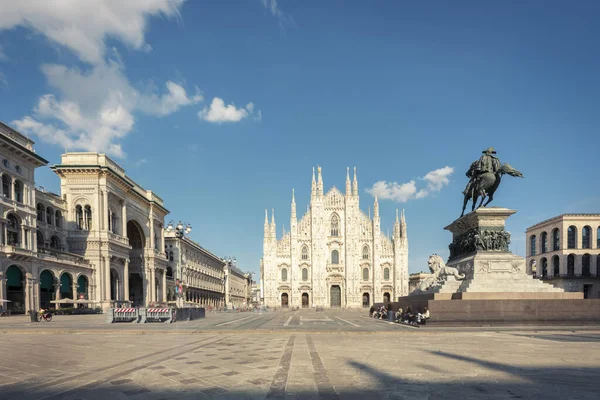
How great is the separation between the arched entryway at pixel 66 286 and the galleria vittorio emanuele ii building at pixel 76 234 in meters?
0.10

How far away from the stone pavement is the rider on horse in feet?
30.4

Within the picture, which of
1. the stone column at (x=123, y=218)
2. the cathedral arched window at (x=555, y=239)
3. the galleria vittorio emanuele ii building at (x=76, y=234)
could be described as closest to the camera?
the galleria vittorio emanuele ii building at (x=76, y=234)

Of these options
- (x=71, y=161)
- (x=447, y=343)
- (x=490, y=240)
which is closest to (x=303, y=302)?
(x=71, y=161)

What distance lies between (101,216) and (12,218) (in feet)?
37.4

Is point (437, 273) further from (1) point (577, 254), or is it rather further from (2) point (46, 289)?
(1) point (577, 254)

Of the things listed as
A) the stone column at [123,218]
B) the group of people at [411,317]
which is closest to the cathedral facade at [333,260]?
the stone column at [123,218]

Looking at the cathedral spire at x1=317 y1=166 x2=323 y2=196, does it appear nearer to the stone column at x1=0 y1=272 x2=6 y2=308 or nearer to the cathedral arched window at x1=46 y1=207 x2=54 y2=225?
the cathedral arched window at x1=46 y1=207 x2=54 y2=225

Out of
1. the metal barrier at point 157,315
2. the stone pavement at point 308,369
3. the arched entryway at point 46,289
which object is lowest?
the metal barrier at point 157,315

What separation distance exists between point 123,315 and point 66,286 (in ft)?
70.3

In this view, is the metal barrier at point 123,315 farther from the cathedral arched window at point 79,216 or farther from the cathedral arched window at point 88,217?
the cathedral arched window at point 79,216

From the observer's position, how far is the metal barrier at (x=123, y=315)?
25795 millimetres

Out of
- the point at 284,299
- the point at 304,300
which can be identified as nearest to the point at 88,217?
the point at 284,299

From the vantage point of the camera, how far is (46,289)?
135 ft

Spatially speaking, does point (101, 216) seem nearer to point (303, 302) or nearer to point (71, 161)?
point (71, 161)
